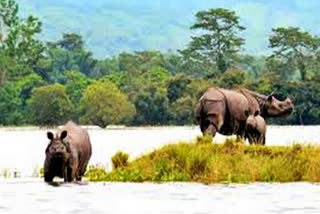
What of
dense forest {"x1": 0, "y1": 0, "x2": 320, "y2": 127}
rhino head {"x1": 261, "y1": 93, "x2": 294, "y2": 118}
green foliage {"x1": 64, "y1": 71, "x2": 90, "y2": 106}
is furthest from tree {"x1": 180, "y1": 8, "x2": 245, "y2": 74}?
rhino head {"x1": 261, "y1": 93, "x2": 294, "y2": 118}

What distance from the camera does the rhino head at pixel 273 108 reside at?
111 ft

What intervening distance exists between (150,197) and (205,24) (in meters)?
96.5

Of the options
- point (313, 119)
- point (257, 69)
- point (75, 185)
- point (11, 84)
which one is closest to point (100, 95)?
point (11, 84)

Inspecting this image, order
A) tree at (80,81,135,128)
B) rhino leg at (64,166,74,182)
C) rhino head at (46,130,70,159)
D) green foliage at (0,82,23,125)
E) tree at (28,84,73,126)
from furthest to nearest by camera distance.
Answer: green foliage at (0,82,23,125), tree at (28,84,73,126), tree at (80,81,135,128), rhino leg at (64,166,74,182), rhino head at (46,130,70,159)

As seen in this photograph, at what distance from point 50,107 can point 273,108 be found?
64192 millimetres

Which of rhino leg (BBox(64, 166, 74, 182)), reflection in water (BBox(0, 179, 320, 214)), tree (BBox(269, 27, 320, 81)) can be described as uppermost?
tree (BBox(269, 27, 320, 81))

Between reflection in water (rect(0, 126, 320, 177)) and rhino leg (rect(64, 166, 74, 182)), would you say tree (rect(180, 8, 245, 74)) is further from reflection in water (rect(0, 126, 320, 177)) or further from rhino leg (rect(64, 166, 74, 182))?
rhino leg (rect(64, 166, 74, 182))

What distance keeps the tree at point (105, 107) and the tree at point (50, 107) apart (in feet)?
4.76

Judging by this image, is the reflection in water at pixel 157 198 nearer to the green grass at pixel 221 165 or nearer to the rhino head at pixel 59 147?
the rhino head at pixel 59 147

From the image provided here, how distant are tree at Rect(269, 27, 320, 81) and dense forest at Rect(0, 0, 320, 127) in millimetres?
93

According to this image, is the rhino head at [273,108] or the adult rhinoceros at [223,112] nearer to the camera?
the adult rhinoceros at [223,112]

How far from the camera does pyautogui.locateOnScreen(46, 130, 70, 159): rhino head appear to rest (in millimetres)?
23719

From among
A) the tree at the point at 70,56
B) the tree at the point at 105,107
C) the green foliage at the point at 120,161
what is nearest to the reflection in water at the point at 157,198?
the green foliage at the point at 120,161

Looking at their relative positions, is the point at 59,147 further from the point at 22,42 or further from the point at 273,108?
the point at 22,42
